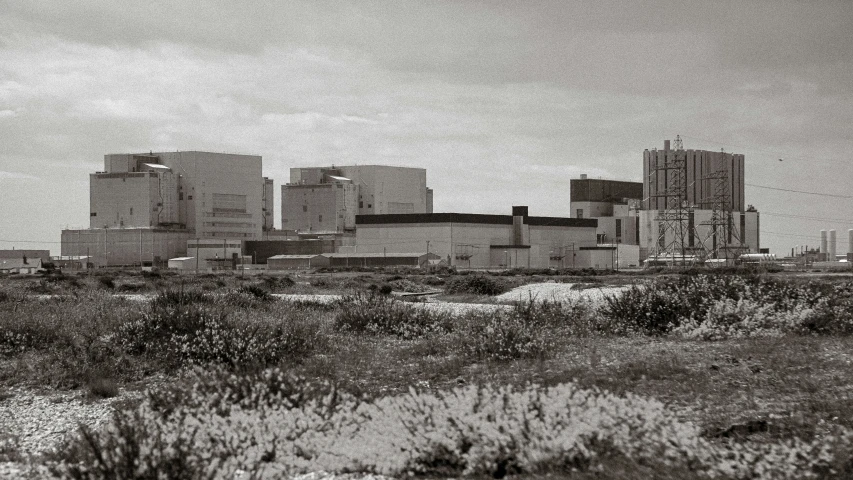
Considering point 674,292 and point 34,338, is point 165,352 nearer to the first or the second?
point 34,338

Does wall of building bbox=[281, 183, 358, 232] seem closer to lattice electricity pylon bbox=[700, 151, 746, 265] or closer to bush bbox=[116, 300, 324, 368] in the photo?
lattice electricity pylon bbox=[700, 151, 746, 265]

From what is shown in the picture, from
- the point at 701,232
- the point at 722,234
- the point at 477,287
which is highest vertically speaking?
the point at 701,232

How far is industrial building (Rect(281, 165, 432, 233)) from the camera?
4525 inches

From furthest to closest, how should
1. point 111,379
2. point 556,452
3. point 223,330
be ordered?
point 223,330, point 111,379, point 556,452

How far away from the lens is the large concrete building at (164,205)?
3942 inches

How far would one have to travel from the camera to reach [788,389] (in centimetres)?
786

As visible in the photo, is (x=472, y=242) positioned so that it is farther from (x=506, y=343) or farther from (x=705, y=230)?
(x=506, y=343)

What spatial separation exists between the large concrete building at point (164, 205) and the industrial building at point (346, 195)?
9.09 m

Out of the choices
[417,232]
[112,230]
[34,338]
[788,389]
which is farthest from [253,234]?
[788,389]

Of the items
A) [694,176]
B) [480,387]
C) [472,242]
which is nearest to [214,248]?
[472,242]

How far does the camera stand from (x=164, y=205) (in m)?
101

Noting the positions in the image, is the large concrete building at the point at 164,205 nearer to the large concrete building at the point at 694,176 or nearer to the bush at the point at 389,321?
the large concrete building at the point at 694,176

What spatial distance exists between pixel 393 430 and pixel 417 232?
294ft

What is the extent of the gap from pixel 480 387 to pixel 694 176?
113 metres
